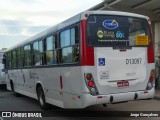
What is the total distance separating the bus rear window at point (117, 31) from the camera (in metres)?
8.46

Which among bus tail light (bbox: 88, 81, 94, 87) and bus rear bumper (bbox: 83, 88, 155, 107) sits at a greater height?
bus tail light (bbox: 88, 81, 94, 87)

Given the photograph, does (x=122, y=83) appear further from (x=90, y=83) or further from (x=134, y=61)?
(x=90, y=83)

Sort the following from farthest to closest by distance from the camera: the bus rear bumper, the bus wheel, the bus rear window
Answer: the bus wheel, the bus rear window, the bus rear bumper

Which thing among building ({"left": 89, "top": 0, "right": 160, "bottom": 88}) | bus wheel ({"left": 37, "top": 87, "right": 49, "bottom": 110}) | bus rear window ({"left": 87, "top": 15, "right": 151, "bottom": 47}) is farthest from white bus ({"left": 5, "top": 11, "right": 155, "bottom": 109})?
building ({"left": 89, "top": 0, "right": 160, "bottom": 88})

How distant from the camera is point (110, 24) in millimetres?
8711

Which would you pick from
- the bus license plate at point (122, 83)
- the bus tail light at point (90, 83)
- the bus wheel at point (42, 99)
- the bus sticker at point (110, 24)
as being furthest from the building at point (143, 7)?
the bus tail light at point (90, 83)

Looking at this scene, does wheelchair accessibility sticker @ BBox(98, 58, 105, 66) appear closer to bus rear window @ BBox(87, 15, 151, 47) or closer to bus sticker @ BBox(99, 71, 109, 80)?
bus sticker @ BBox(99, 71, 109, 80)

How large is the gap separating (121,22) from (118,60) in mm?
1119

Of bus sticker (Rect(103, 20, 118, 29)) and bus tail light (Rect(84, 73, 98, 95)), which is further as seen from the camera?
bus sticker (Rect(103, 20, 118, 29))

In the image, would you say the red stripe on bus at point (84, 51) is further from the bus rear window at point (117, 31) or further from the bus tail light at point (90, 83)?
the bus tail light at point (90, 83)

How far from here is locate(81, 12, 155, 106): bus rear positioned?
8242 millimetres

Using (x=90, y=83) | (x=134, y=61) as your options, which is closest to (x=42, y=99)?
(x=90, y=83)

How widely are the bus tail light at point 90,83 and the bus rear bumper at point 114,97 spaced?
Result: 128 millimetres

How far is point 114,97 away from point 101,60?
3.41ft
